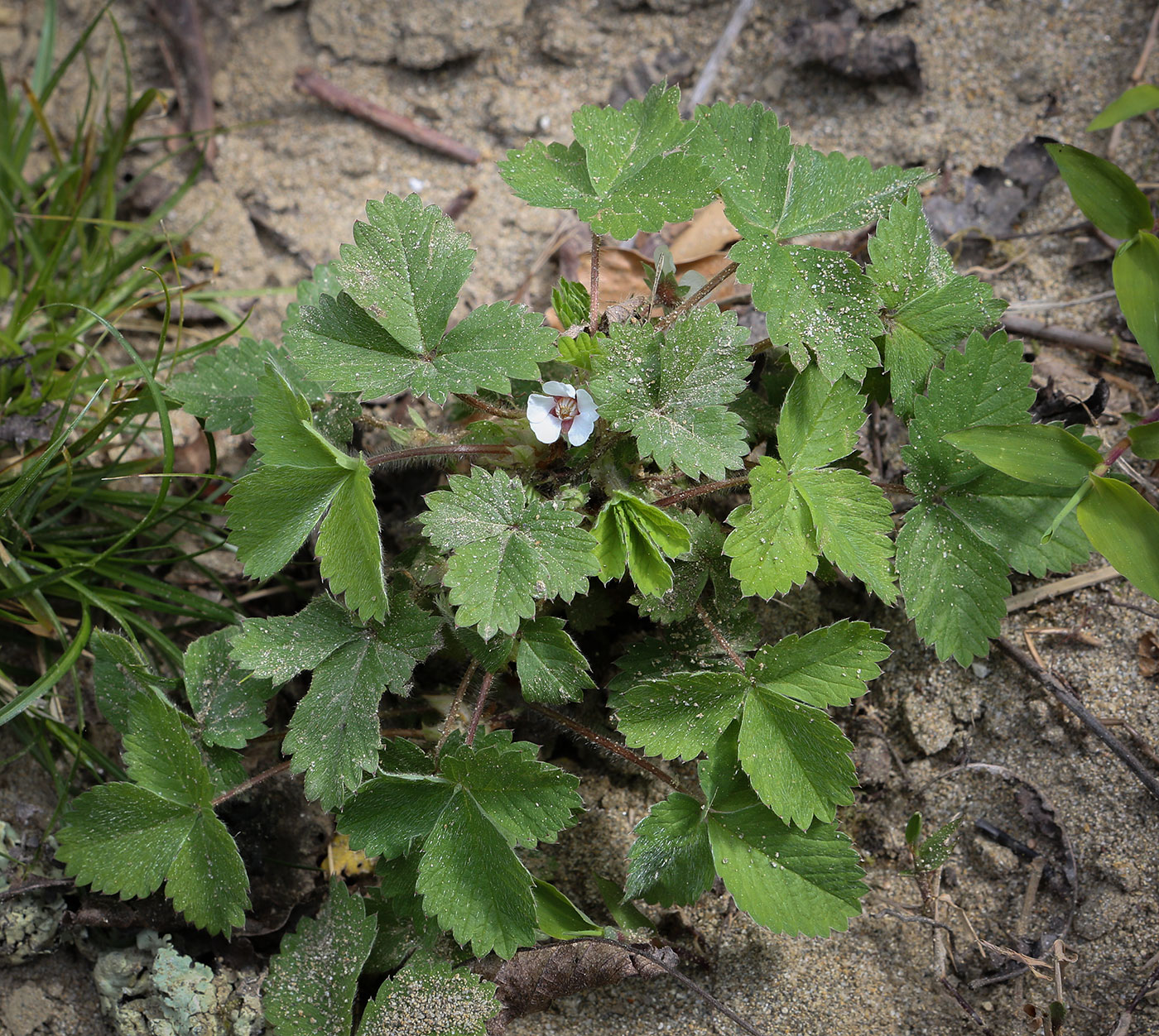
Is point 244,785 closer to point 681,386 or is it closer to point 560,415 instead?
point 560,415

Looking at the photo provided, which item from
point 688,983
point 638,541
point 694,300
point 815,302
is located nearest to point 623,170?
point 694,300

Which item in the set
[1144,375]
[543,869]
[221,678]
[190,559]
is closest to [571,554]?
[543,869]

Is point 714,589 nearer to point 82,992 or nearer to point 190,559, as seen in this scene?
point 190,559

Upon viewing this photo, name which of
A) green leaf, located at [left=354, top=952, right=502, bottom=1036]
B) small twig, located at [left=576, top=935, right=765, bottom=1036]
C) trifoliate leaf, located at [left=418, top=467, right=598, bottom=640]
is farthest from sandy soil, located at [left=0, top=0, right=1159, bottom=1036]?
trifoliate leaf, located at [left=418, top=467, right=598, bottom=640]

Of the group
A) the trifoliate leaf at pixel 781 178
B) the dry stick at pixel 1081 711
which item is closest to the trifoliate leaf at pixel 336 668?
the trifoliate leaf at pixel 781 178

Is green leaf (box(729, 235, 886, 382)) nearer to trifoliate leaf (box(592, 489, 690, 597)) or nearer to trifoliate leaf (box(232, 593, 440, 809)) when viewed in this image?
trifoliate leaf (box(592, 489, 690, 597))

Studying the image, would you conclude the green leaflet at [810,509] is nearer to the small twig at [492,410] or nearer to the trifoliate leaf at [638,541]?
the trifoliate leaf at [638,541]
